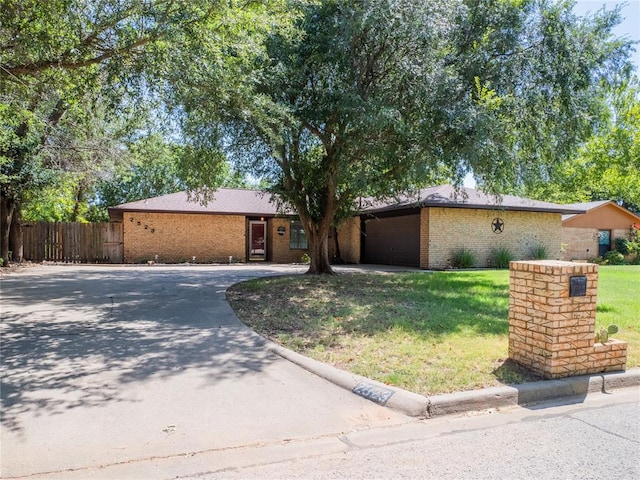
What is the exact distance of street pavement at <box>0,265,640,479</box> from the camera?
3197 mm

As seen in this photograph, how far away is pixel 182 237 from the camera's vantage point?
21.2 metres

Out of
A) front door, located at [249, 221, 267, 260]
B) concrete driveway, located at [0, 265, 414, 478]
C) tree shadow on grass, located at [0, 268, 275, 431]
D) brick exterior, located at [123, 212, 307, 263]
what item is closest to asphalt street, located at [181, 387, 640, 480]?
concrete driveway, located at [0, 265, 414, 478]

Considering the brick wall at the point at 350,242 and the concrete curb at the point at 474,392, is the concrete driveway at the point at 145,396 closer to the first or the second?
the concrete curb at the point at 474,392

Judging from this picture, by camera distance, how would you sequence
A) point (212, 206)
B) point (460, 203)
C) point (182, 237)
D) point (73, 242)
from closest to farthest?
point (460, 203) → point (73, 242) → point (182, 237) → point (212, 206)

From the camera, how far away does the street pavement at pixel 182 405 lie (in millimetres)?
3197

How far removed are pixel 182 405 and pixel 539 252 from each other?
19329 millimetres

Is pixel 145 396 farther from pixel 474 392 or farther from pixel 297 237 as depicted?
pixel 297 237

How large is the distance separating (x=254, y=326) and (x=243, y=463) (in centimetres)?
405

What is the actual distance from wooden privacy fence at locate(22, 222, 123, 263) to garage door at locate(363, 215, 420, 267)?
12224mm

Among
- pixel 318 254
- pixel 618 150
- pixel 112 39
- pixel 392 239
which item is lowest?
pixel 318 254

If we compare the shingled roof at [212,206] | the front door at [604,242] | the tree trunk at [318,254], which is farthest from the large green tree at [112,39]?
the front door at [604,242]

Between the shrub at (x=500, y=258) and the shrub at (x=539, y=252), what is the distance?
1.48 m

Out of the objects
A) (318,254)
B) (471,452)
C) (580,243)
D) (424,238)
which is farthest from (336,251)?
(471,452)

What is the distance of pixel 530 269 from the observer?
5027 mm
